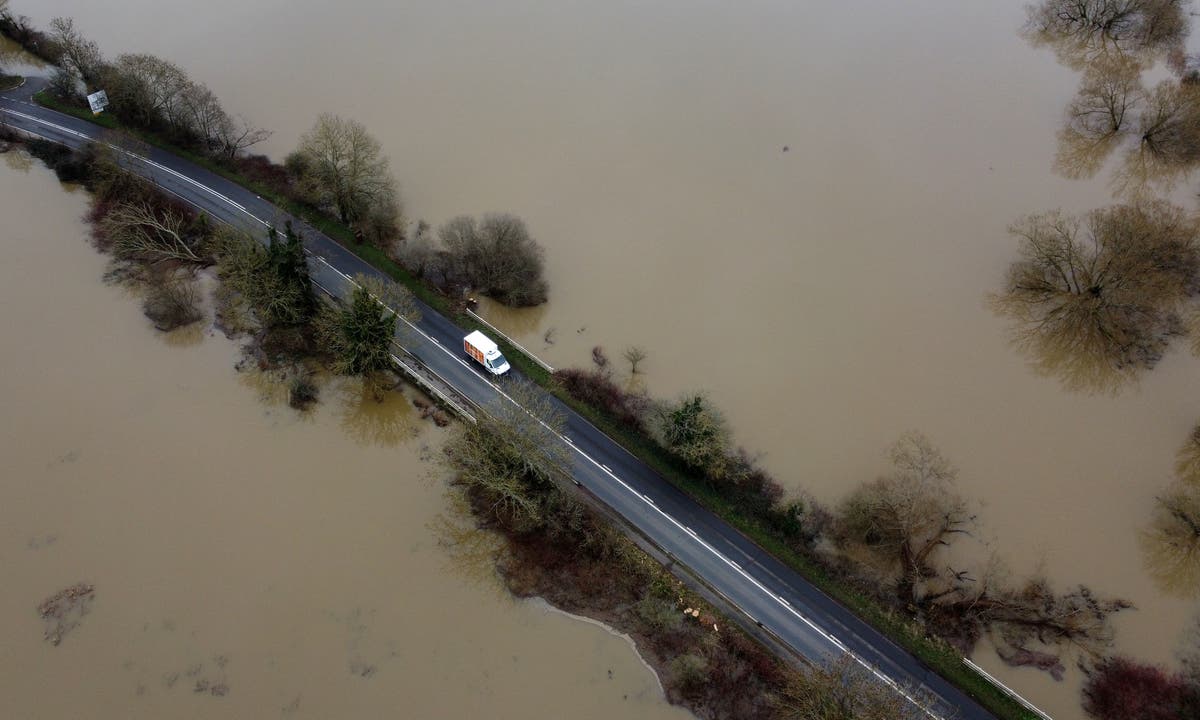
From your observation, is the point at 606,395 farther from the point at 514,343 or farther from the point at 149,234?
the point at 149,234

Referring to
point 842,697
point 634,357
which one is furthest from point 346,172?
point 842,697

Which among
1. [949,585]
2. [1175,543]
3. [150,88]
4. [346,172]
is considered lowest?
[150,88]

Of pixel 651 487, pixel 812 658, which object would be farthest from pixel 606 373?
pixel 812 658

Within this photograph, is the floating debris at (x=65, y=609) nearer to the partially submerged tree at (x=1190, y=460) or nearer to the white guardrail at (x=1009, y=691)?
the white guardrail at (x=1009, y=691)

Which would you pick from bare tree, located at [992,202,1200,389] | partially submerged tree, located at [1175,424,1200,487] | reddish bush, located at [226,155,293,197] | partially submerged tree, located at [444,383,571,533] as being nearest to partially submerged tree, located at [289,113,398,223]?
reddish bush, located at [226,155,293,197]

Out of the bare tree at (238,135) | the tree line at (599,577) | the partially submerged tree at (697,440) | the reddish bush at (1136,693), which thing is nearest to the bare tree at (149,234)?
the bare tree at (238,135)

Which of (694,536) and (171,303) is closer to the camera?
(694,536)

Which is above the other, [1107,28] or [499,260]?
[1107,28]
